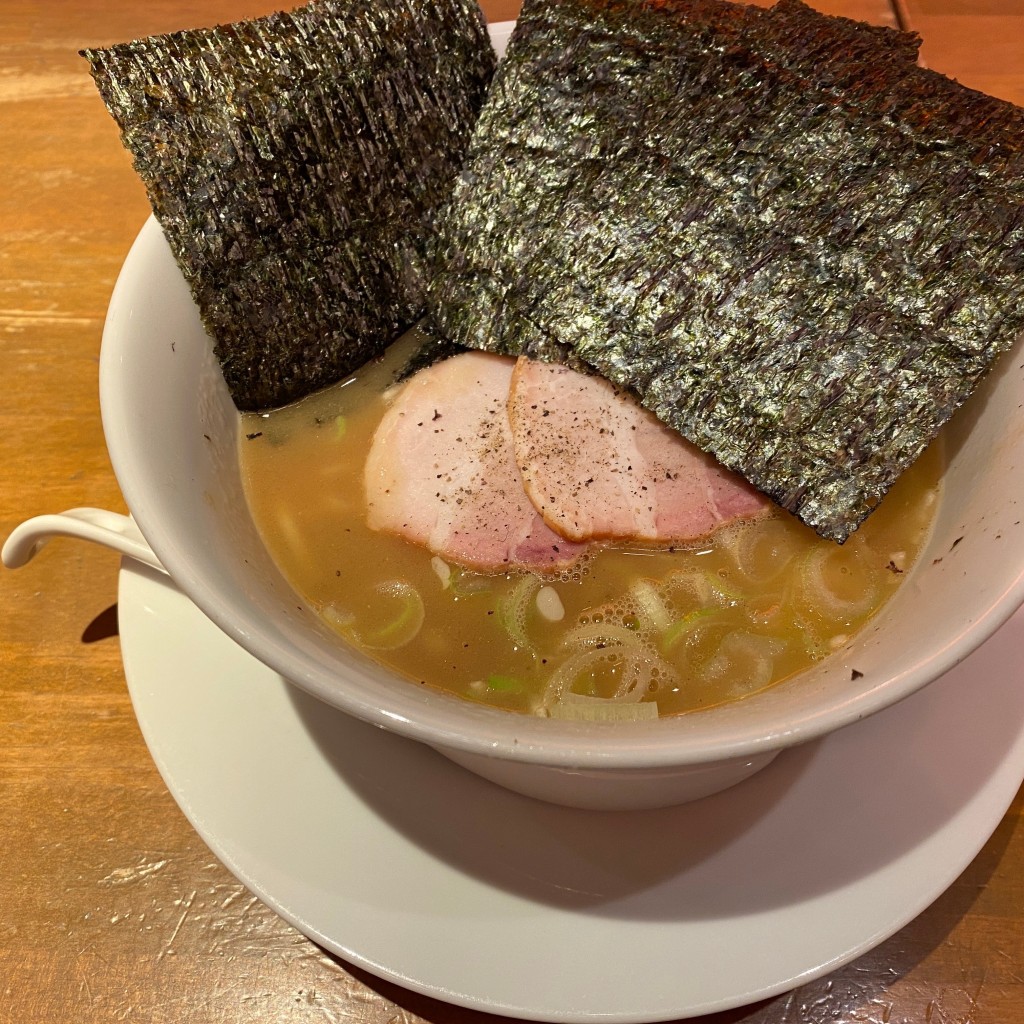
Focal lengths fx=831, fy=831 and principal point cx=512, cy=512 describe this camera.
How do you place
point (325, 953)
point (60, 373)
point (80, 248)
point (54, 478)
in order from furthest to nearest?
point (80, 248) < point (60, 373) < point (54, 478) < point (325, 953)

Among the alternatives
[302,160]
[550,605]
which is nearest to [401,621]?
[550,605]

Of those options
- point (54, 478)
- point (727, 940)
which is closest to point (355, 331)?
point (54, 478)

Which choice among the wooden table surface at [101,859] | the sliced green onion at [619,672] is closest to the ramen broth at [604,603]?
the sliced green onion at [619,672]

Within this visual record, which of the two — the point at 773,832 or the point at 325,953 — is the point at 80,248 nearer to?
the point at 325,953

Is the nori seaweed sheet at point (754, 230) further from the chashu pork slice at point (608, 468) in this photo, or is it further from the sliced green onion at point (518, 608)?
the sliced green onion at point (518, 608)

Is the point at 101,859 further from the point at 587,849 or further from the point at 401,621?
the point at 587,849

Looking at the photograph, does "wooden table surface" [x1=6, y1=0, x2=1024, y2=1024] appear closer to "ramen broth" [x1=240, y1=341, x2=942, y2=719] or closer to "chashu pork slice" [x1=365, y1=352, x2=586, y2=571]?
"ramen broth" [x1=240, y1=341, x2=942, y2=719]

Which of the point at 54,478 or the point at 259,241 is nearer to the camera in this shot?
the point at 259,241
